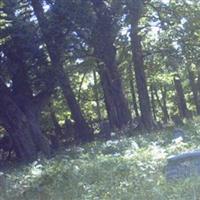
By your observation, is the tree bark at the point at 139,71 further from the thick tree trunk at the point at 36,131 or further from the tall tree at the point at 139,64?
the thick tree trunk at the point at 36,131

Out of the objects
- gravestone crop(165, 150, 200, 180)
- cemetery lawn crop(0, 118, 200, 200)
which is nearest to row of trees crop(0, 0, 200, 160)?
cemetery lawn crop(0, 118, 200, 200)

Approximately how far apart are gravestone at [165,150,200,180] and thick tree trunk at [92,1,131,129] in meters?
18.0

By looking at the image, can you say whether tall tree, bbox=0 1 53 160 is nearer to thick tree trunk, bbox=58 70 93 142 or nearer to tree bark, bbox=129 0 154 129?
thick tree trunk, bbox=58 70 93 142

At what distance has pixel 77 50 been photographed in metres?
24.4

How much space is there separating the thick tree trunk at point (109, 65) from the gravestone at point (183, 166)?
1796 centimetres

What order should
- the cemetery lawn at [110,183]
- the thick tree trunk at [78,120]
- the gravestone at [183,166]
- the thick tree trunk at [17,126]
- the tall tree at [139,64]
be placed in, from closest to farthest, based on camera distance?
the cemetery lawn at [110,183], the gravestone at [183,166], the thick tree trunk at [17,126], the tall tree at [139,64], the thick tree trunk at [78,120]

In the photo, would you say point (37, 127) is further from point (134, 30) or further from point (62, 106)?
point (62, 106)

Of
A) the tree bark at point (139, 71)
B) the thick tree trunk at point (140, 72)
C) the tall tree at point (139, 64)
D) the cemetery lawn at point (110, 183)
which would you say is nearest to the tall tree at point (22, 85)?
the tall tree at point (139, 64)

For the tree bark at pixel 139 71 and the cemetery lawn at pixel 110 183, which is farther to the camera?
the tree bark at pixel 139 71

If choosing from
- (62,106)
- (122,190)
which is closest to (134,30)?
(62,106)

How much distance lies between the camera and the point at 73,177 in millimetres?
10102

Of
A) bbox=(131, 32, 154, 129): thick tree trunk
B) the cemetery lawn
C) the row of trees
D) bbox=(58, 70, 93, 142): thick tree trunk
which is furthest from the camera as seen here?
bbox=(131, 32, 154, 129): thick tree trunk

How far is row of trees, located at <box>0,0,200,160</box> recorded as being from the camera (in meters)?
21.9

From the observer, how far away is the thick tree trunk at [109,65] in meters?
27.0
